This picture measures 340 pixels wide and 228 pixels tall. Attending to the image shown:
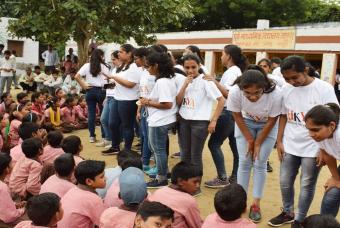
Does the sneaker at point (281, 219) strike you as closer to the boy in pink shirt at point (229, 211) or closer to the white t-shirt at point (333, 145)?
the white t-shirt at point (333, 145)

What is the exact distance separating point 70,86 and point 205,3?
70.0 feet

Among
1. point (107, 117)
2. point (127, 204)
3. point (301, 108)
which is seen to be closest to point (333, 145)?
point (301, 108)

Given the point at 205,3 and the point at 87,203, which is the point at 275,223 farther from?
the point at 205,3

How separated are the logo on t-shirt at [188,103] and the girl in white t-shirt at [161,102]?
0.36ft

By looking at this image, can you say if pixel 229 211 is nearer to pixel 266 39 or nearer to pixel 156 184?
pixel 156 184

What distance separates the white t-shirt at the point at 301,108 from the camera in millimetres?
3373

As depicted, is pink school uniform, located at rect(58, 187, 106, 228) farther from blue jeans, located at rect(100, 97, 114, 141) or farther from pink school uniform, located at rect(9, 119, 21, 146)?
pink school uniform, located at rect(9, 119, 21, 146)

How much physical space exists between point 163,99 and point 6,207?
5.91 feet

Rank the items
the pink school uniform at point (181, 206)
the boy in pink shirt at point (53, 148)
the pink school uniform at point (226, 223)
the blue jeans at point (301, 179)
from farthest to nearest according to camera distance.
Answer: the boy in pink shirt at point (53, 148), the blue jeans at point (301, 179), the pink school uniform at point (181, 206), the pink school uniform at point (226, 223)

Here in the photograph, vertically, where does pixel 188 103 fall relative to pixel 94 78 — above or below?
below

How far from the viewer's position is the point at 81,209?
3.07 m

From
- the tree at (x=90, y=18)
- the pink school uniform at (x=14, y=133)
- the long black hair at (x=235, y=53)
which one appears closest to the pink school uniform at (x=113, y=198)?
the long black hair at (x=235, y=53)

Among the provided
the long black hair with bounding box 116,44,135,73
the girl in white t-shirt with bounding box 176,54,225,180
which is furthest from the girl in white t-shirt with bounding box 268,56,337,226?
the long black hair with bounding box 116,44,135,73

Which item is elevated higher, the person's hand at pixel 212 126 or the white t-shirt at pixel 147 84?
the white t-shirt at pixel 147 84
